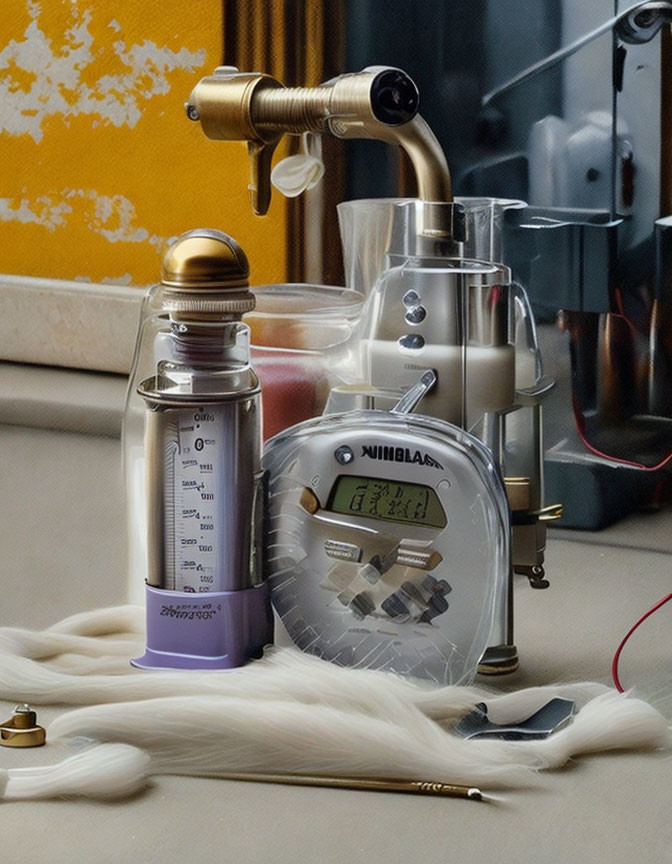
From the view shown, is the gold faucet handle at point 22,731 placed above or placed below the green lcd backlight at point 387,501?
below

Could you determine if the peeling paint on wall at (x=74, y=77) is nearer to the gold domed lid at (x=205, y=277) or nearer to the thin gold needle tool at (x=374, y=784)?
the gold domed lid at (x=205, y=277)

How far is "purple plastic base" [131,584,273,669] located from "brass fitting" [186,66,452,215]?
26 centimetres

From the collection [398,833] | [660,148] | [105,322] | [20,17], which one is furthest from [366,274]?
[20,17]

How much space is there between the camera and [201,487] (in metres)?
0.75

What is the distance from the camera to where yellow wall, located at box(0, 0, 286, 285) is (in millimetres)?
1546

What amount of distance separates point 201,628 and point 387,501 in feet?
0.38

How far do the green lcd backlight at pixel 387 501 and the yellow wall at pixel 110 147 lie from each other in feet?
2.43

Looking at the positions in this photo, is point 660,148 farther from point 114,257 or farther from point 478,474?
point 114,257

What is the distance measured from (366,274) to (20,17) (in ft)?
2.75

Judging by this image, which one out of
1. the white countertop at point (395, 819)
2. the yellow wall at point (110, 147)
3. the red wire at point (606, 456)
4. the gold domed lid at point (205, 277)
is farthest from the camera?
the yellow wall at point (110, 147)

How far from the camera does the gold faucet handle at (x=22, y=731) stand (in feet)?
2.25

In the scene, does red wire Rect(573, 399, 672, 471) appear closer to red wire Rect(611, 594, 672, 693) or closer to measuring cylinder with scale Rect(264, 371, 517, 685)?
red wire Rect(611, 594, 672, 693)

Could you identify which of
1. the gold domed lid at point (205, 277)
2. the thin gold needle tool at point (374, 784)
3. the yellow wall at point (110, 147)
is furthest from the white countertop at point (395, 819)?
the yellow wall at point (110, 147)

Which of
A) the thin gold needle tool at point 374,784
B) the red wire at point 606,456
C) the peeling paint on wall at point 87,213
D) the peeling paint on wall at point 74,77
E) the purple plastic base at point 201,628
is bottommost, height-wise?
the thin gold needle tool at point 374,784
